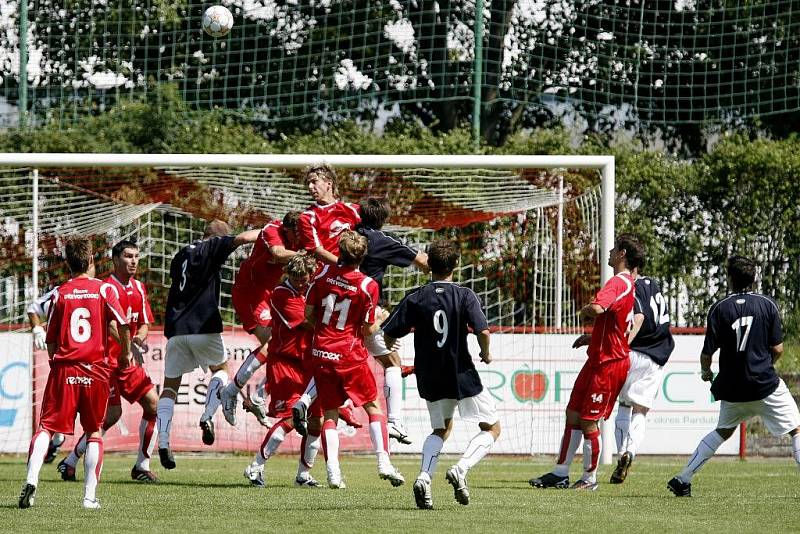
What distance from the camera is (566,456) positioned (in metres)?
11.3

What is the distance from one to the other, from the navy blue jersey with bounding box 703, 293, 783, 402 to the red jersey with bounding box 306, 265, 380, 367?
2742 mm

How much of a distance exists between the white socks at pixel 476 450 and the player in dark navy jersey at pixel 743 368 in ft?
6.53

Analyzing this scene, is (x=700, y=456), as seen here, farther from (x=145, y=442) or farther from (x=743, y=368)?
(x=145, y=442)

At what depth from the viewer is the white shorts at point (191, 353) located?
11.8 m

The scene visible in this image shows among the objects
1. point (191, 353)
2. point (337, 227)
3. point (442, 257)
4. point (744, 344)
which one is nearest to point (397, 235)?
point (191, 353)

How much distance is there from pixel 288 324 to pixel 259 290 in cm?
101

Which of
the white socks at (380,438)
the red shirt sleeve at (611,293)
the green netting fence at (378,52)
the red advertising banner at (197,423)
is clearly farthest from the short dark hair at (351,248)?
the green netting fence at (378,52)

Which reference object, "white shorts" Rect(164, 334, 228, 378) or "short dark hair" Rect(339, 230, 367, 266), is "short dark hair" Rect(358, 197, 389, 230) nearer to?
"short dark hair" Rect(339, 230, 367, 266)

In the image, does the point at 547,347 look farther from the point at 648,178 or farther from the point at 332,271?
the point at 332,271

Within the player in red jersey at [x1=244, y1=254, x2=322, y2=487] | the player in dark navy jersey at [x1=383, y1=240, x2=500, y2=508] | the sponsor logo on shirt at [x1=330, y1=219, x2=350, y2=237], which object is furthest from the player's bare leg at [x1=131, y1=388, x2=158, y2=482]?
the player in dark navy jersey at [x1=383, y1=240, x2=500, y2=508]

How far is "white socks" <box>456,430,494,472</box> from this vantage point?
8844 mm

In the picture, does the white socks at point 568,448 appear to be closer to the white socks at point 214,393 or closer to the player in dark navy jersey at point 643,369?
the player in dark navy jersey at point 643,369

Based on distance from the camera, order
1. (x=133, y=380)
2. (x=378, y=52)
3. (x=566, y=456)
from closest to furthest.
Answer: (x=566, y=456)
(x=133, y=380)
(x=378, y=52)

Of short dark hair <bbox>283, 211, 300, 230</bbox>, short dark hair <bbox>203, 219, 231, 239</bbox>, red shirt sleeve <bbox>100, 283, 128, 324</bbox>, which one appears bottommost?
red shirt sleeve <bbox>100, 283, 128, 324</bbox>
